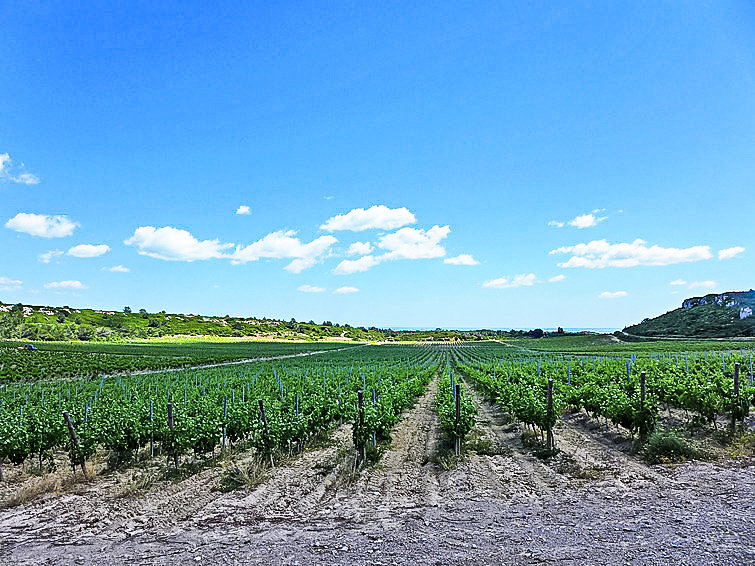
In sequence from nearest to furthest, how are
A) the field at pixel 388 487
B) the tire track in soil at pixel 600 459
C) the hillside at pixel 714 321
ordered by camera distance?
the field at pixel 388 487 → the tire track in soil at pixel 600 459 → the hillside at pixel 714 321

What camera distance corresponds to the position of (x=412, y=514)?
7.52 m

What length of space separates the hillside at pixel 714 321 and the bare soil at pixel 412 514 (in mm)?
95374

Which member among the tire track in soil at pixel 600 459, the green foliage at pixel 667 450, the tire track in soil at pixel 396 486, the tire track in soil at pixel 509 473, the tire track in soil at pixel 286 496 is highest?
the green foliage at pixel 667 450

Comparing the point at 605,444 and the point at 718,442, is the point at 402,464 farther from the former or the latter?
the point at 718,442

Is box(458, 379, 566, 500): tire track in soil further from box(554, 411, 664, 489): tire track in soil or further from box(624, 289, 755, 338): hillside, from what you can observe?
box(624, 289, 755, 338): hillside

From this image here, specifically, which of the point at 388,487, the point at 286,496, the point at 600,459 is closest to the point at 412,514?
the point at 388,487

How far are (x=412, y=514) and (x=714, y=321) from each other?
12237cm

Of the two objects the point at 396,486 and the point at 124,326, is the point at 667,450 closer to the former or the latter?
the point at 396,486

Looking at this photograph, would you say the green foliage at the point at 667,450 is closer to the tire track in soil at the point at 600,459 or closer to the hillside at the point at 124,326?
the tire track in soil at the point at 600,459

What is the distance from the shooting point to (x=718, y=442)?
35.9ft

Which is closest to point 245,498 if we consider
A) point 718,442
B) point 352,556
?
point 352,556

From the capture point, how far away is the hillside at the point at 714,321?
91.0m

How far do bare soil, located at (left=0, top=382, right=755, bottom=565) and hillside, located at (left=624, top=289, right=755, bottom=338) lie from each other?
95.4m

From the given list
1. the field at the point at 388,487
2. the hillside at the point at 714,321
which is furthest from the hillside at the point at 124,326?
the field at the point at 388,487
